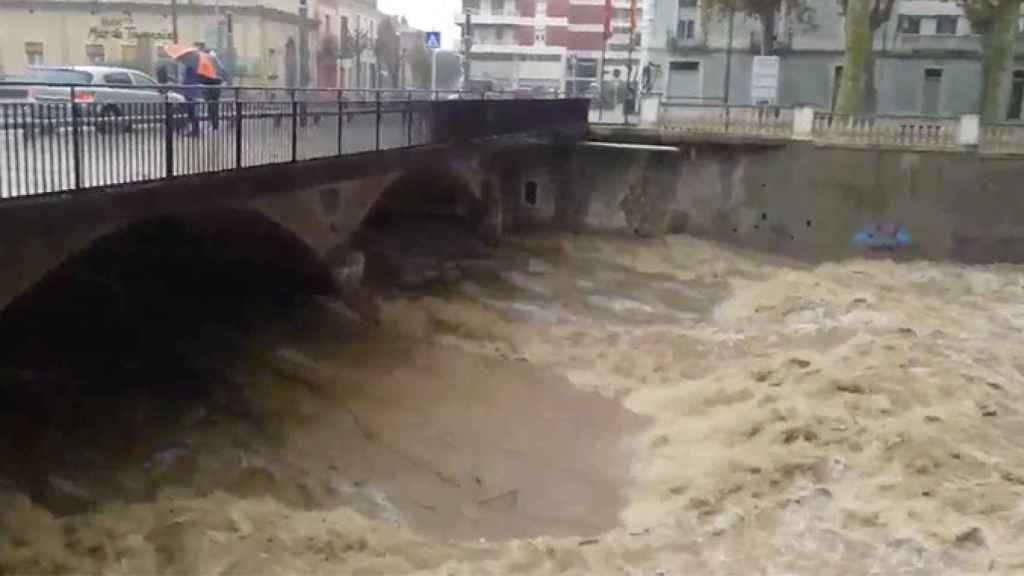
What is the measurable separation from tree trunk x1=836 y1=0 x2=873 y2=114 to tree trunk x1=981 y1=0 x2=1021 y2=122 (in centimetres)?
550

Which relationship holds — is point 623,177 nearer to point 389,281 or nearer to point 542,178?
point 542,178

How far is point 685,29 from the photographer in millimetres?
46469

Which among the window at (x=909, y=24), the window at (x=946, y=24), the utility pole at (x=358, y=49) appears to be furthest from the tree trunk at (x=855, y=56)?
the utility pole at (x=358, y=49)

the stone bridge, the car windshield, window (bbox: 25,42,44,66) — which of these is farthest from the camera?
window (bbox: 25,42,44,66)

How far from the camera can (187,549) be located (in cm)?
1116

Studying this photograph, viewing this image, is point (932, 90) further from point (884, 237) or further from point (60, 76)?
point (60, 76)

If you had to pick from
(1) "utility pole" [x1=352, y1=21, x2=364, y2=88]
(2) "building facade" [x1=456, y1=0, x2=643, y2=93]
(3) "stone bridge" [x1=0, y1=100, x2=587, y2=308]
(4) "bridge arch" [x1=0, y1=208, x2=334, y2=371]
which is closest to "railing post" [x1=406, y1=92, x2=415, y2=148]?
(3) "stone bridge" [x1=0, y1=100, x2=587, y2=308]

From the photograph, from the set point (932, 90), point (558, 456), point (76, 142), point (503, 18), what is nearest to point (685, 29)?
point (932, 90)

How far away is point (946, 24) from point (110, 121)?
40.1 m

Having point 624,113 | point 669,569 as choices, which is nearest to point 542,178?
point 624,113

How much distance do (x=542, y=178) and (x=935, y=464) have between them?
20.9m

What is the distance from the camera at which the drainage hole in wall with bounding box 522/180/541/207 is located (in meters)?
33.5

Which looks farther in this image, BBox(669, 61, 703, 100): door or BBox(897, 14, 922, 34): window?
BBox(669, 61, 703, 100): door

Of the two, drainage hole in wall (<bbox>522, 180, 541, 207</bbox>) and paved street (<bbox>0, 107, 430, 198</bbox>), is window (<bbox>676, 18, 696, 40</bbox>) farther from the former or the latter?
paved street (<bbox>0, 107, 430, 198</bbox>)
